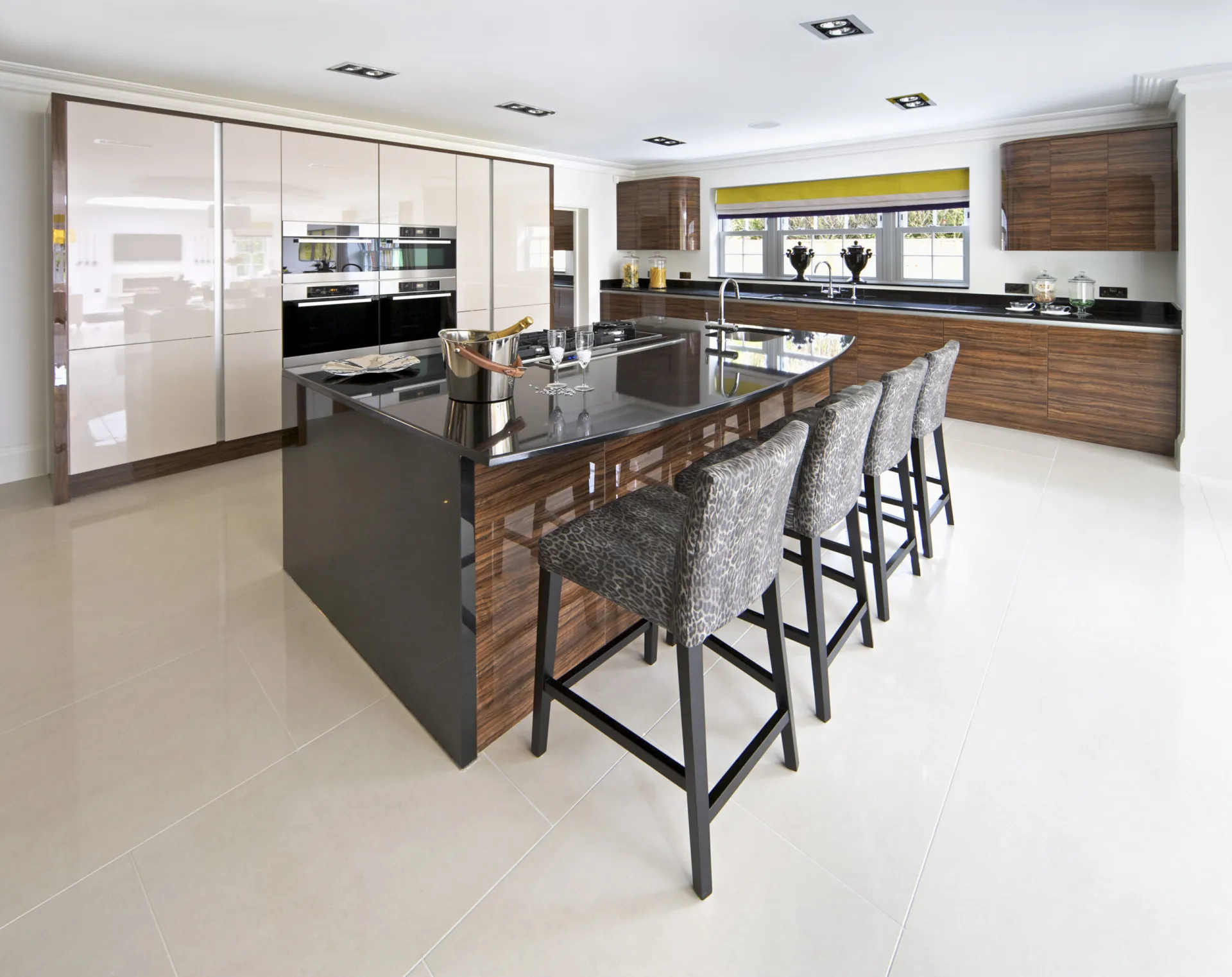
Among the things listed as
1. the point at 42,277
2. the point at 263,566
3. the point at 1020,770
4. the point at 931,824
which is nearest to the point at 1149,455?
the point at 1020,770

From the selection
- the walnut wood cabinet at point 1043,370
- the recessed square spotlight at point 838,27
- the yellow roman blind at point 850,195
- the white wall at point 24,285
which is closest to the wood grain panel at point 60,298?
the white wall at point 24,285

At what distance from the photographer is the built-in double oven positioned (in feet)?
15.9

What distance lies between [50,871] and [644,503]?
1.64m

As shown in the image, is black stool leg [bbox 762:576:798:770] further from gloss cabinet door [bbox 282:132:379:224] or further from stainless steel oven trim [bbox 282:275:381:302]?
gloss cabinet door [bbox 282:132:379:224]

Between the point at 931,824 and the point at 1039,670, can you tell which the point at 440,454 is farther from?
the point at 1039,670

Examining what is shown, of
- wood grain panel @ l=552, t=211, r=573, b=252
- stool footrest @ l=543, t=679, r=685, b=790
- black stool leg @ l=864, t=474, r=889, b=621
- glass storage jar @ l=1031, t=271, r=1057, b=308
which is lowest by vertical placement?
stool footrest @ l=543, t=679, r=685, b=790

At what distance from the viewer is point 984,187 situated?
6.01 metres

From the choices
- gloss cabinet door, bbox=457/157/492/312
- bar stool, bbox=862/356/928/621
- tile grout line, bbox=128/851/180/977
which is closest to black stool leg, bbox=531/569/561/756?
tile grout line, bbox=128/851/180/977

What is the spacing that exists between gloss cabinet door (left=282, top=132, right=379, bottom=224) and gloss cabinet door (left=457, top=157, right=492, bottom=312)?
2.67 ft

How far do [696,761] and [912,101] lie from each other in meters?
5.03

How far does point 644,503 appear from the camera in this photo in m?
2.01

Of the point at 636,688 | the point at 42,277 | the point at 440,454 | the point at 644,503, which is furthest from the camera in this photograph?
the point at 42,277

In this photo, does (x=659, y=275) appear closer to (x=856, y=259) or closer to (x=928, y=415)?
(x=856, y=259)

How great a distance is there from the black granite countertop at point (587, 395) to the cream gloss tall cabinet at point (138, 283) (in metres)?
2.16
